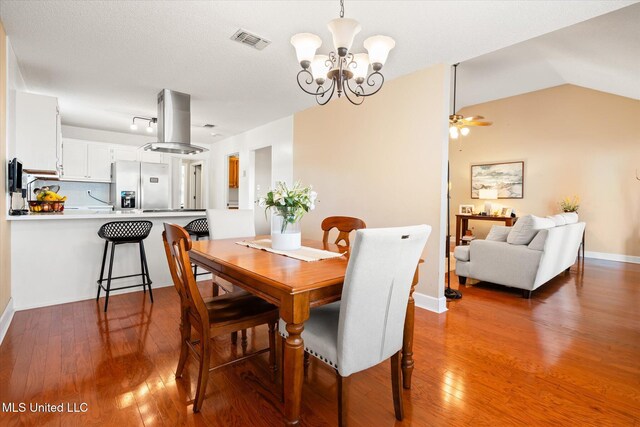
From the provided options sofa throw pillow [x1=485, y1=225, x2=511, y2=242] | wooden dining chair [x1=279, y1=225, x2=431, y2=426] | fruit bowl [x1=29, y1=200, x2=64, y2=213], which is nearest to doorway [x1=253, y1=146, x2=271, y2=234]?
fruit bowl [x1=29, y1=200, x2=64, y2=213]

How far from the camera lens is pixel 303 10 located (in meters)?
2.19

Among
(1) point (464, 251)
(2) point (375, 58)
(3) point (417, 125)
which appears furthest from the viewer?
(1) point (464, 251)

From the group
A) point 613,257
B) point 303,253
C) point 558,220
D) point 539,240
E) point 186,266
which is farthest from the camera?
point 613,257

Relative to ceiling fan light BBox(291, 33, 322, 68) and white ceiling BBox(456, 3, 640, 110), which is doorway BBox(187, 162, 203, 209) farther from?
ceiling fan light BBox(291, 33, 322, 68)

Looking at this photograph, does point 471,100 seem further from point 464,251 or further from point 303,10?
point 303,10

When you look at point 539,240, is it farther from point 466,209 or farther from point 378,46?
point 466,209

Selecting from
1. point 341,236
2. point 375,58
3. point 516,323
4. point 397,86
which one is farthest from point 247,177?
point 516,323

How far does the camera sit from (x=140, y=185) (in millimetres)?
5918

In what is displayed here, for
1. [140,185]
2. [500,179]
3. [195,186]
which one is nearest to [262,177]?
[140,185]

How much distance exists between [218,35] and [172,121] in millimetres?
1743

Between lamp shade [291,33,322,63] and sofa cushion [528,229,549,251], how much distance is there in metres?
Result: 3.05

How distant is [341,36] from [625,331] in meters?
3.23

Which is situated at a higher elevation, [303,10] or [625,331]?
[303,10]

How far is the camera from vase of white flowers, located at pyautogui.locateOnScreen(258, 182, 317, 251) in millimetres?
1897
